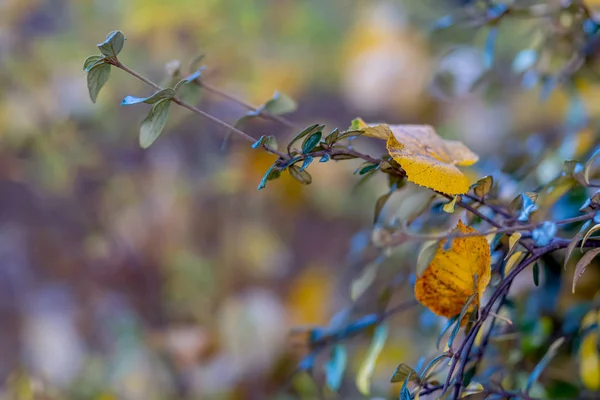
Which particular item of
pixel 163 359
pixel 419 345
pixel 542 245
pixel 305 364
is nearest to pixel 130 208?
pixel 163 359

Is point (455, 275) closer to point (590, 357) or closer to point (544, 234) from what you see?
point (544, 234)

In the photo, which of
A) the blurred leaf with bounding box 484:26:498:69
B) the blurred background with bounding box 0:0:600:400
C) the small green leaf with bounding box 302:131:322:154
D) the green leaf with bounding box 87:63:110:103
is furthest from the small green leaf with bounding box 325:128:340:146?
the blurred background with bounding box 0:0:600:400

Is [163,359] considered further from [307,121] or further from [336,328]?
[307,121]

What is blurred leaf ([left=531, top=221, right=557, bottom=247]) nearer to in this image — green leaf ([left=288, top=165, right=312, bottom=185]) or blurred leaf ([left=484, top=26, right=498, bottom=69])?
green leaf ([left=288, top=165, right=312, bottom=185])

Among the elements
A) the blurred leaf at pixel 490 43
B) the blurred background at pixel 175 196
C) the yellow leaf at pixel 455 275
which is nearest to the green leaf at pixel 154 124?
the yellow leaf at pixel 455 275

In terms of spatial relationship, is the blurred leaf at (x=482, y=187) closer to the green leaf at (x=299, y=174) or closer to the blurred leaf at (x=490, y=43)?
the green leaf at (x=299, y=174)

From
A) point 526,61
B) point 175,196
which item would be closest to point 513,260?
point 526,61

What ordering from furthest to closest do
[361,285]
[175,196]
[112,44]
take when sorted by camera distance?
[175,196] < [361,285] < [112,44]

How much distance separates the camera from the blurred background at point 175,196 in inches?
33.5

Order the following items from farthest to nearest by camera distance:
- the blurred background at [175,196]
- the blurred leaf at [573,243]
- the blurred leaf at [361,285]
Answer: the blurred background at [175,196]
the blurred leaf at [361,285]
the blurred leaf at [573,243]

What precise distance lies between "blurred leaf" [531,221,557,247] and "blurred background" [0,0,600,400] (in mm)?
478

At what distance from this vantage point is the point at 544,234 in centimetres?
29

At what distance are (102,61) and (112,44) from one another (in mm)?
11

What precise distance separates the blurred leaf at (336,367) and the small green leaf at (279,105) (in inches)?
6.8
